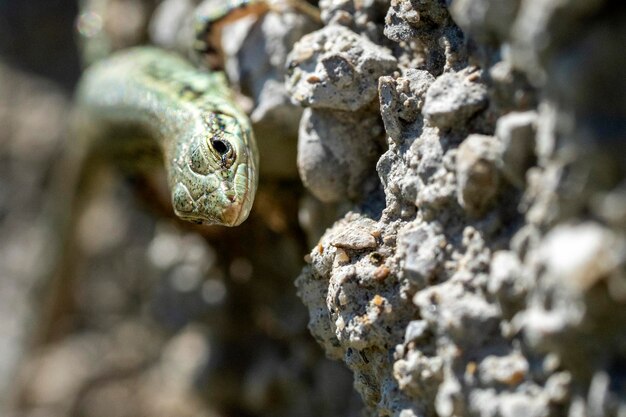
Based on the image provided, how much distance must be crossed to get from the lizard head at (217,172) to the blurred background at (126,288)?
370 mm

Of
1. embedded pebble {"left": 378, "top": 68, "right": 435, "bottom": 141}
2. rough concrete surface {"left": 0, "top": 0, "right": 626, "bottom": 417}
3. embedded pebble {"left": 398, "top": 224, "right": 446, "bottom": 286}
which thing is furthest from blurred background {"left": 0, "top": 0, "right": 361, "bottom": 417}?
embedded pebble {"left": 398, "top": 224, "right": 446, "bottom": 286}

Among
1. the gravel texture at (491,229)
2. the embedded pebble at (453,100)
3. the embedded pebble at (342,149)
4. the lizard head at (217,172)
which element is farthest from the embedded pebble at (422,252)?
the lizard head at (217,172)

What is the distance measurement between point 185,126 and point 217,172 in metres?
0.25

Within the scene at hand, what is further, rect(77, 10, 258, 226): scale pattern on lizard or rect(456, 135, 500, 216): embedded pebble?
rect(77, 10, 258, 226): scale pattern on lizard

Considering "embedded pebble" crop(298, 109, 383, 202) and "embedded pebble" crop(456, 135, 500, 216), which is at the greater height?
"embedded pebble" crop(298, 109, 383, 202)

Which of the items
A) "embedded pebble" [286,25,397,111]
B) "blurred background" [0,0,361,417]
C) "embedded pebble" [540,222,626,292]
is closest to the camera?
"embedded pebble" [540,222,626,292]

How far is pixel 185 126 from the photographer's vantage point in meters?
2.01

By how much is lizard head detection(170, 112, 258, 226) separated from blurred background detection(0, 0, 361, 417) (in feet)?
1.21

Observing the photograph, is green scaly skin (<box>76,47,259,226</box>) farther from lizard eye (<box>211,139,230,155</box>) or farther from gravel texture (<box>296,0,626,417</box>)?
gravel texture (<box>296,0,626,417</box>)

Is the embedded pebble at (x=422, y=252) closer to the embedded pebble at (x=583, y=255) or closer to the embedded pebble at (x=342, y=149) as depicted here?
the embedded pebble at (x=583, y=255)

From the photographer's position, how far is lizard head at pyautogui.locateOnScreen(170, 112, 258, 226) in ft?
5.83

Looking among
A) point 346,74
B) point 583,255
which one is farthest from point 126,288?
point 583,255

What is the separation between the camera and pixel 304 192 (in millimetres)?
2189

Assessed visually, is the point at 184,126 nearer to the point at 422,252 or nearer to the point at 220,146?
the point at 220,146
